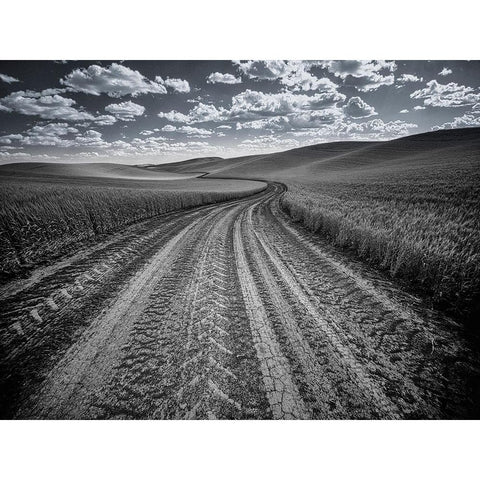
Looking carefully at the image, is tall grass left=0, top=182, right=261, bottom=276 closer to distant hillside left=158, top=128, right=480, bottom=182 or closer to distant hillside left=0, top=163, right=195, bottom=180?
distant hillside left=0, top=163, right=195, bottom=180

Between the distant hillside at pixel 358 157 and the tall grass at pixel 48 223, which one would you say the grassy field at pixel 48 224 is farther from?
the distant hillside at pixel 358 157

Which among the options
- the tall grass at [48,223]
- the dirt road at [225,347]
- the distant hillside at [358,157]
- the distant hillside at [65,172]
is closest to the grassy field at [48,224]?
the tall grass at [48,223]

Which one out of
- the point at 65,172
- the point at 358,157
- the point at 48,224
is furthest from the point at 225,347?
the point at 358,157

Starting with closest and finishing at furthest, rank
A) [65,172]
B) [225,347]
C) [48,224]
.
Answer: [225,347], [48,224], [65,172]

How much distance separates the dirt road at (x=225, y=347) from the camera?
6.75ft

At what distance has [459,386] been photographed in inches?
88.4

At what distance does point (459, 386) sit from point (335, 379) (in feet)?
3.81

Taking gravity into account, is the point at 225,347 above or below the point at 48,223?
below

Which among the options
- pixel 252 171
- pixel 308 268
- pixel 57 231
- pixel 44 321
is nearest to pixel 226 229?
pixel 308 268

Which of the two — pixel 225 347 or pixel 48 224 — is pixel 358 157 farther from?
pixel 225 347

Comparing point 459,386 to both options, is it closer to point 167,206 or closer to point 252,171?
point 167,206

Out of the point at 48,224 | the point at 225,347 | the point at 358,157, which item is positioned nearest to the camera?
the point at 225,347

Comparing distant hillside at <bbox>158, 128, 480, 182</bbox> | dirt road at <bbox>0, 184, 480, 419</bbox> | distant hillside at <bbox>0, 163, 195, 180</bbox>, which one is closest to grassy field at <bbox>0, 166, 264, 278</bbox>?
dirt road at <bbox>0, 184, 480, 419</bbox>

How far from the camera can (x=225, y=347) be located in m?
2.65
